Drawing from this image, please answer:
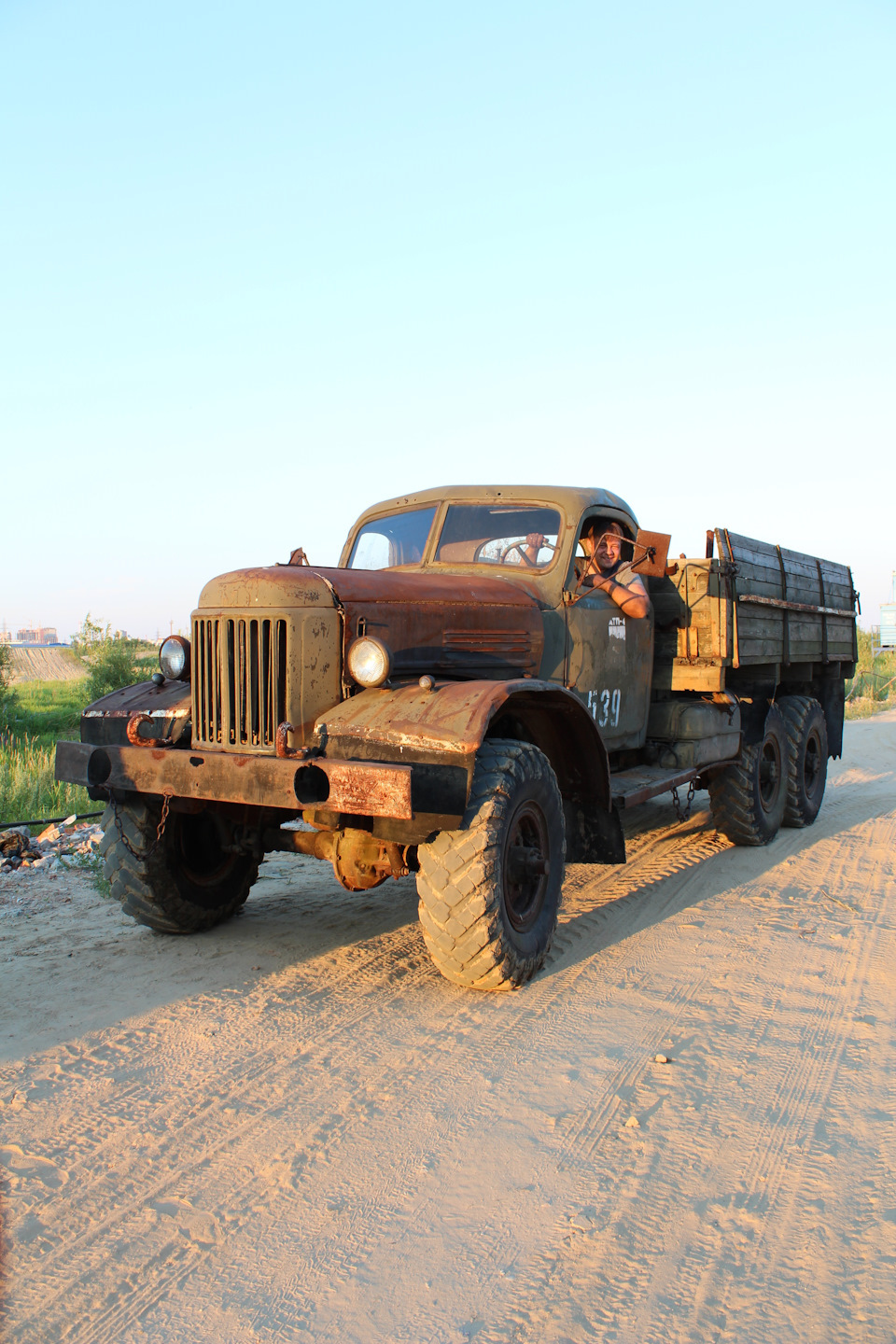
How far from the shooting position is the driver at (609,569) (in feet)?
18.0

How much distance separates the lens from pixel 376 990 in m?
4.04

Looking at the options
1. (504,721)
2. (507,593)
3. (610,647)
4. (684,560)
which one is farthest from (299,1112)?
(684,560)

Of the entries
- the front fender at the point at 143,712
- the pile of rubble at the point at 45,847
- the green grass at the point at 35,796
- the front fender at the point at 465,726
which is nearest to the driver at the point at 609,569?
the front fender at the point at 465,726

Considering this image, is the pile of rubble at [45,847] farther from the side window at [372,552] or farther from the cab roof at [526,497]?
the cab roof at [526,497]

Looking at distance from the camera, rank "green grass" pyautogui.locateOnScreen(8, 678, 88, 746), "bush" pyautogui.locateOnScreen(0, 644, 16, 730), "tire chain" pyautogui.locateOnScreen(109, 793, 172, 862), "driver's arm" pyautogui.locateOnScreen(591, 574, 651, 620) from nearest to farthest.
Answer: "tire chain" pyautogui.locateOnScreen(109, 793, 172, 862) → "driver's arm" pyautogui.locateOnScreen(591, 574, 651, 620) → "green grass" pyautogui.locateOnScreen(8, 678, 88, 746) → "bush" pyautogui.locateOnScreen(0, 644, 16, 730)

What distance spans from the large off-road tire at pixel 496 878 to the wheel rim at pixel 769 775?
3887 mm

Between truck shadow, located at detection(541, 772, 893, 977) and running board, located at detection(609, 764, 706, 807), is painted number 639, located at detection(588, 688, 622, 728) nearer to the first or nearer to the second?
running board, located at detection(609, 764, 706, 807)

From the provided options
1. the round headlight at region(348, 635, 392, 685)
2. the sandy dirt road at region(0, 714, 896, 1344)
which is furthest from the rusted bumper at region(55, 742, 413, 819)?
the sandy dirt road at region(0, 714, 896, 1344)

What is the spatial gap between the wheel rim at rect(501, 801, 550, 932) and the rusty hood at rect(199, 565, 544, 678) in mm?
785

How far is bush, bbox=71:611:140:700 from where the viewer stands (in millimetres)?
22547

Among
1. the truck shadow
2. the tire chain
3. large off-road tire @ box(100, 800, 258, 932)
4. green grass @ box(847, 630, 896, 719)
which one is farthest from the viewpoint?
green grass @ box(847, 630, 896, 719)

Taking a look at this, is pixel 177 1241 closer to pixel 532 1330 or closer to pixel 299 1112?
pixel 299 1112

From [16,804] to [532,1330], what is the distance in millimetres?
7637

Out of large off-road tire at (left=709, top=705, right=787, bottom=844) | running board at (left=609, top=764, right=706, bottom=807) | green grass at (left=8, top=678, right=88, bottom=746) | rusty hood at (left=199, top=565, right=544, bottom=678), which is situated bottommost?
green grass at (left=8, top=678, right=88, bottom=746)
